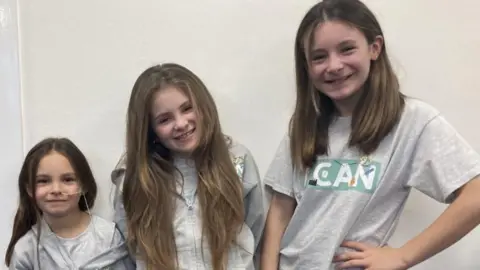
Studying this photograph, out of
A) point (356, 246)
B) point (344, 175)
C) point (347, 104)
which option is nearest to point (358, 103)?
point (347, 104)

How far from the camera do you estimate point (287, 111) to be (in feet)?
3.97

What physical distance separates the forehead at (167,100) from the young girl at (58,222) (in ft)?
0.67

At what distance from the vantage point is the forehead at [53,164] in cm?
108

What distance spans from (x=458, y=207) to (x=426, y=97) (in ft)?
1.04

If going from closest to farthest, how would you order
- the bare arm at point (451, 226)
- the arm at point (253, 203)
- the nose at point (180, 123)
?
1. the bare arm at point (451, 226)
2. the nose at point (180, 123)
3. the arm at point (253, 203)

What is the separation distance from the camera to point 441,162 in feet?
3.11

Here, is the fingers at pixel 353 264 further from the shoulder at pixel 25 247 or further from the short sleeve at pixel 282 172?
the shoulder at pixel 25 247

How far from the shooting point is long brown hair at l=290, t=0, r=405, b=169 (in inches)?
39.2

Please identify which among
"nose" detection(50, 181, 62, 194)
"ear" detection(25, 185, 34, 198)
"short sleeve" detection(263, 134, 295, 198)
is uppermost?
"short sleeve" detection(263, 134, 295, 198)

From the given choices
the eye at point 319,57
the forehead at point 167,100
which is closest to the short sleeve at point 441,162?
the eye at point 319,57

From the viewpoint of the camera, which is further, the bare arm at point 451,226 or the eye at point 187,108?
the eye at point 187,108

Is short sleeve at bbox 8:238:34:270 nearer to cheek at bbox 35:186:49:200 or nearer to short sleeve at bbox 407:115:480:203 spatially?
cheek at bbox 35:186:49:200

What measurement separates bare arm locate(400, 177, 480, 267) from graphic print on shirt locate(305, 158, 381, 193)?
0.12 meters

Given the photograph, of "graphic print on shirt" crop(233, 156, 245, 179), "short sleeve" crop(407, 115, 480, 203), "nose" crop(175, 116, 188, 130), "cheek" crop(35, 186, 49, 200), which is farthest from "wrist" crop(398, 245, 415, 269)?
"cheek" crop(35, 186, 49, 200)
